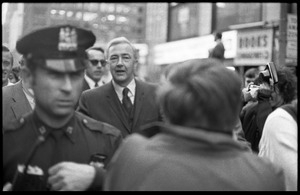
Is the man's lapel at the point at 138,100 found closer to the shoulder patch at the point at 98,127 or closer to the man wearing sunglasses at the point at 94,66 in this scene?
the shoulder patch at the point at 98,127

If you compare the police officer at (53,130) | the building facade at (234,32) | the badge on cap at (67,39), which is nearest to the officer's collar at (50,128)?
the police officer at (53,130)

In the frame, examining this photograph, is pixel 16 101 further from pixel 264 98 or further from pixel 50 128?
pixel 264 98

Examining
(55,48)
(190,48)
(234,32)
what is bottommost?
(190,48)

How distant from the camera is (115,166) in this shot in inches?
70.4

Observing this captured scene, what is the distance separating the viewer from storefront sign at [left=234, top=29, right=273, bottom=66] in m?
12.0

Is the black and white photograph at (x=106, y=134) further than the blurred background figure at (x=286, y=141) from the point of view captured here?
No

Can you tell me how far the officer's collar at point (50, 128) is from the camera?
193 cm

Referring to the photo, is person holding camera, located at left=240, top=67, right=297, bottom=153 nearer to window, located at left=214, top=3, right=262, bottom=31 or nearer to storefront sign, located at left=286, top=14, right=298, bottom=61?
storefront sign, located at left=286, top=14, right=298, bottom=61

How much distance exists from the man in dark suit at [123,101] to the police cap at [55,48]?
1455 millimetres

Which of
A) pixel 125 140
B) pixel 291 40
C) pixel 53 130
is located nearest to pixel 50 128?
pixel 53 130

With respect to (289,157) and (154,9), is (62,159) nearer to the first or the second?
(289,157)

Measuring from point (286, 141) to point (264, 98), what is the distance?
5.17 ft

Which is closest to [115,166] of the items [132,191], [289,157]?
[132,191]

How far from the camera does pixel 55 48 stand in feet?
6.33
